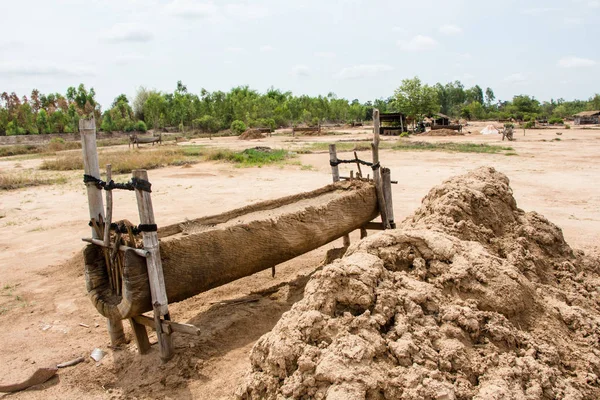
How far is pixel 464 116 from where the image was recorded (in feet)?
215

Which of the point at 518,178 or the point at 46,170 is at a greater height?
the point at 46,170

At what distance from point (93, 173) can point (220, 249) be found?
4.17 feet

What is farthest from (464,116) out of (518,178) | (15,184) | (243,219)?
(243,219)

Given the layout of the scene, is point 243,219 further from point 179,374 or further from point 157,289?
point 179,374

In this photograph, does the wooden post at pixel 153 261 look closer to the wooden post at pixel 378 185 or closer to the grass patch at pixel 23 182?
the wooden post at pixel 378 185

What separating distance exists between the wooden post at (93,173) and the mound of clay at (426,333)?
191 cm

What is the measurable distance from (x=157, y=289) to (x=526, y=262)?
3049 millimetres

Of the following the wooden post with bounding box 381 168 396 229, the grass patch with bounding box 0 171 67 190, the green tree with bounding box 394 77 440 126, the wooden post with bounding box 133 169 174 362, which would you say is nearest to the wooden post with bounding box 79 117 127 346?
the wooden post with bounding box 133 169 174 362

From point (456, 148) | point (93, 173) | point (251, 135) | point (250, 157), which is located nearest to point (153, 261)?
point (93, 173)

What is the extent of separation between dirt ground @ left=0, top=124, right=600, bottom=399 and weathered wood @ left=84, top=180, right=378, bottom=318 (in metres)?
0.48

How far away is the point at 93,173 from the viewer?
4086mm

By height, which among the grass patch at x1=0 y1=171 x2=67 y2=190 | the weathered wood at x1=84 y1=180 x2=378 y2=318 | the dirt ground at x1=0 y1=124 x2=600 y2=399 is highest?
the grass patch at x1=0 y1=171 x2=67 y2=190

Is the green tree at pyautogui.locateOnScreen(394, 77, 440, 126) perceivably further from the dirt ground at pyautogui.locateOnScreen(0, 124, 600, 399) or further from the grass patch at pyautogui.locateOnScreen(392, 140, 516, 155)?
the dirt ground at pyautogui.locateOnScreen(0, 124, 600, 399)

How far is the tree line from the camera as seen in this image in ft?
138
